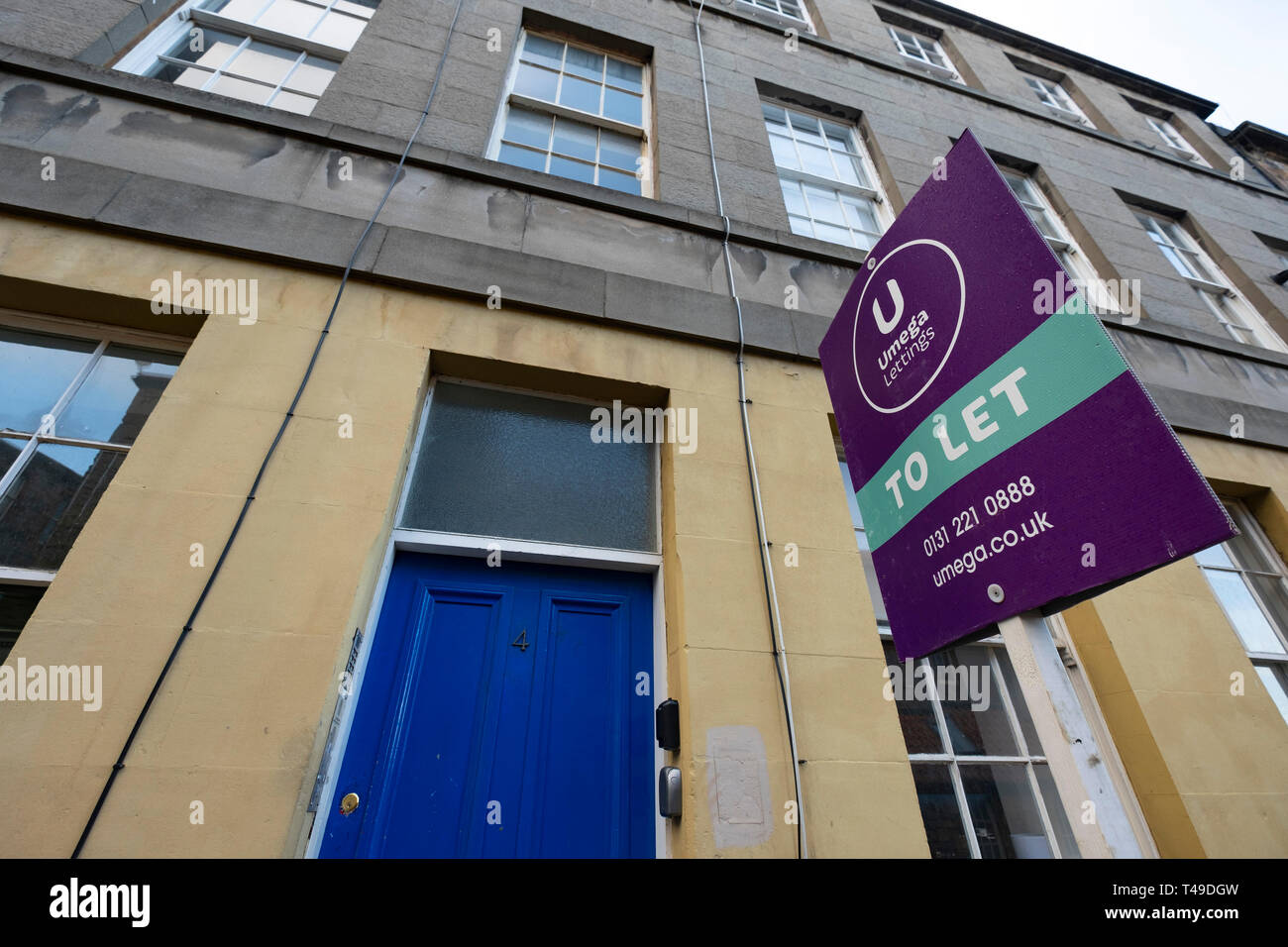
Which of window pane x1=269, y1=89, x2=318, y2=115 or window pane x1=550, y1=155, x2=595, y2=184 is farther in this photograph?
window pane x1=550, y1=155, x2=595, y2=184

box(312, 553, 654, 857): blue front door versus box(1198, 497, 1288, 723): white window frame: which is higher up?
box(1198, 497, 1288, 723): white window frame

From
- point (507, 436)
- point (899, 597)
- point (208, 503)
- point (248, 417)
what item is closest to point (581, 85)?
point (507, 436)

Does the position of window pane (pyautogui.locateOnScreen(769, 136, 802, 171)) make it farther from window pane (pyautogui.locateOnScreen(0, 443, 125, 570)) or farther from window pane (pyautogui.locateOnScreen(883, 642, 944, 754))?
window pane (pyautogui.locateOnScreen(0, 443, 125, 570))

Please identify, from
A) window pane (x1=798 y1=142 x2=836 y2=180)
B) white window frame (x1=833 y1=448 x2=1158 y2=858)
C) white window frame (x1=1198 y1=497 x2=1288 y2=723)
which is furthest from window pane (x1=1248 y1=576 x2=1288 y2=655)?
window pane (x1=798 y1=142 x2=836 y2=180)

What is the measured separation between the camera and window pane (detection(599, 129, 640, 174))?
522 centimetres

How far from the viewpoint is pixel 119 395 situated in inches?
120

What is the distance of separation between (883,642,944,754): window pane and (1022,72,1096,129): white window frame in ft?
35.6

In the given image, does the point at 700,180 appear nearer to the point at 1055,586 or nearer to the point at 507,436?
the point at 507,436

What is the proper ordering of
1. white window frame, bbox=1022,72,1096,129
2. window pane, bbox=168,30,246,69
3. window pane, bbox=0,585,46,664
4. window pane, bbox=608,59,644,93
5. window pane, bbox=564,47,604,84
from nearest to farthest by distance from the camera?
window pane, bbox=0,585,46,664 → window pane, bbox=168,30,246,69 → window pane, bbox=564,47,604,84 → window pane, bbox=608,59,644,93 → white window frame, bbox=1022,72,1096,129

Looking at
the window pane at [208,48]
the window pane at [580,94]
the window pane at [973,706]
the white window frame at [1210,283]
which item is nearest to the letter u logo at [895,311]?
the window pane at [973,706]

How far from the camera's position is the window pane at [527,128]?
5.02 meters

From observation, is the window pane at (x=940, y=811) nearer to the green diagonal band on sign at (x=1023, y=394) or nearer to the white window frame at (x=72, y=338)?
the green diagonal band on sign at (x=1023, y=394)

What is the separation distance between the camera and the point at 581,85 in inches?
226

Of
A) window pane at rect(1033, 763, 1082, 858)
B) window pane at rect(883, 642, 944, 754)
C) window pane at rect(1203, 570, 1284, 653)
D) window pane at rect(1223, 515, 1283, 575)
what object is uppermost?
window pane at rect(1223, 515, 1283, 575)
